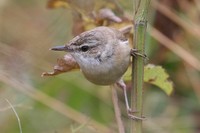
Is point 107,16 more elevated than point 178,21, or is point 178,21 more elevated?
point 178,21

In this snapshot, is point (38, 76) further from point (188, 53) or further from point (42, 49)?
point (188, 53)

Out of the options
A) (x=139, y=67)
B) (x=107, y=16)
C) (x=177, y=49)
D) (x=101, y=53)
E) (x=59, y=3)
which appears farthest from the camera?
(x=177, y=49)

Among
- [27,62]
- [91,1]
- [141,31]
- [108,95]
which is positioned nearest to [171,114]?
[108,95]

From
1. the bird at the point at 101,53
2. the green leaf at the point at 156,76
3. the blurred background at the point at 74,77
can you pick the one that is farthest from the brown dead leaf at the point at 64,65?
the blurred background at the point at 74,77

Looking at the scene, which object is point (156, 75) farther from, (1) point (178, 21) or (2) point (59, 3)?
(1) point (178, 21)

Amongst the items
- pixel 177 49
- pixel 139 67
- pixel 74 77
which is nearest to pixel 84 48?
pixel 139 67

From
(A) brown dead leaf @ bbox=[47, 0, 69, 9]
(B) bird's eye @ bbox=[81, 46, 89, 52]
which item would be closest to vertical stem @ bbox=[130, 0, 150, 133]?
(B) bird's eye @ bbox=[81, 46, 89, 52]

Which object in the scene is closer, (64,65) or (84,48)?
(64,65)
